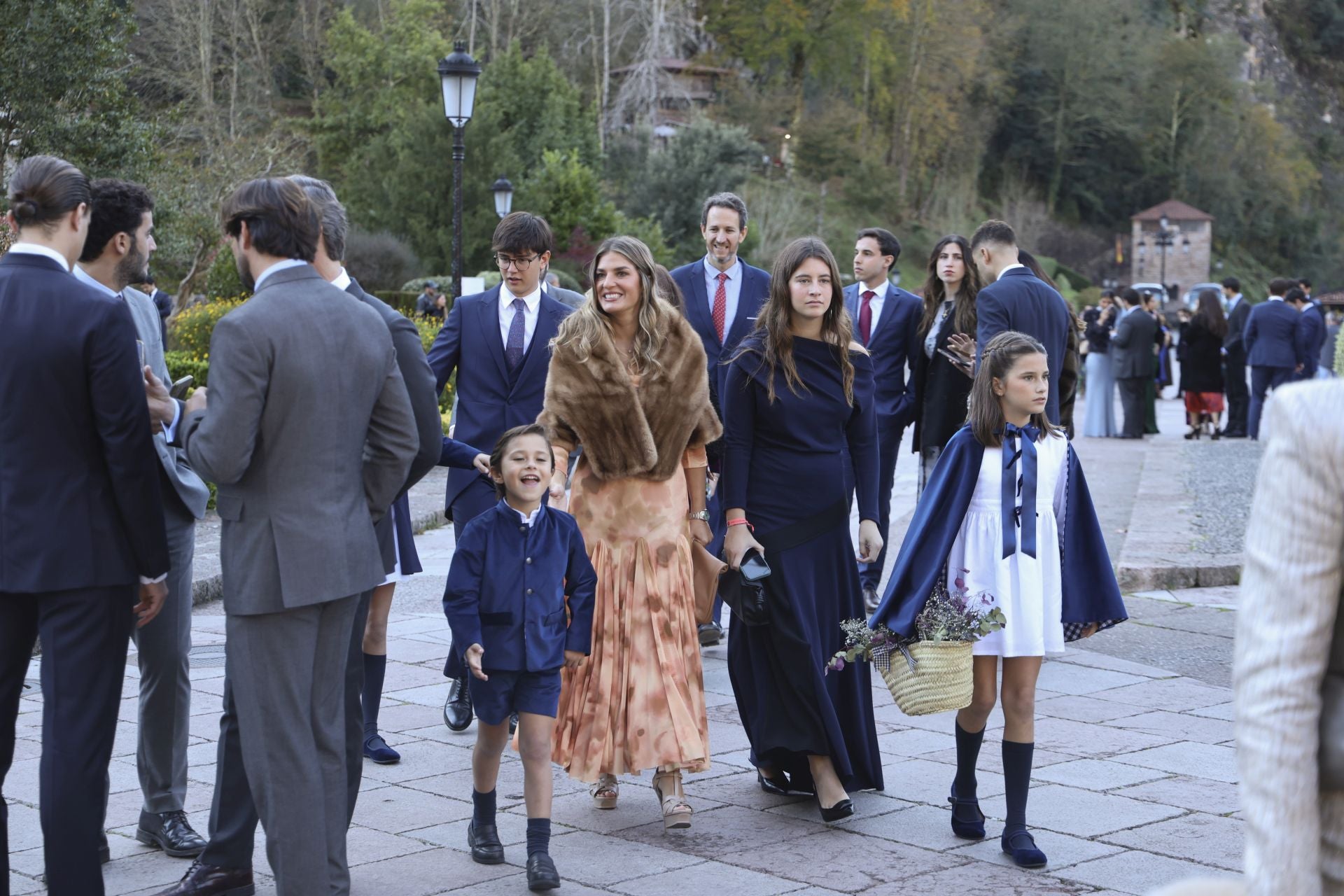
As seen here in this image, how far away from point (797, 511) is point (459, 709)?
1.83 m

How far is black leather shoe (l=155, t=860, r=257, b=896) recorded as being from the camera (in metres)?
4.33

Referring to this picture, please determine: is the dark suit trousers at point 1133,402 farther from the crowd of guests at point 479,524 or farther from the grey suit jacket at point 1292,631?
the grey suit jacket at point 1292,631

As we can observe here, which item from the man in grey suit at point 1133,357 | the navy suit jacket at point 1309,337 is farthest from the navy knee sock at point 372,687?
the man in grey suit at point 1133,357

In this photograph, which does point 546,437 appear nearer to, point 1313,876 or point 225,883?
point 225,883

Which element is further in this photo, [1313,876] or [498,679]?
[498,679]

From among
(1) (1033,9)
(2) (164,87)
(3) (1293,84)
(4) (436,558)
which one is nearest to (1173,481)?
(4) (436,558)

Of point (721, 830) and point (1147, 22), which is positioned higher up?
point (1147, 22)

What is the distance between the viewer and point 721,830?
17.0 feet

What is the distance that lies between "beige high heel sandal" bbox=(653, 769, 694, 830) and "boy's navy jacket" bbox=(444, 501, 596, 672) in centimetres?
74

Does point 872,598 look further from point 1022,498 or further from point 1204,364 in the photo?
point 1204,364

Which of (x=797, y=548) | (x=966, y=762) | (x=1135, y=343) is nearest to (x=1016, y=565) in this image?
(x=966, y=762)

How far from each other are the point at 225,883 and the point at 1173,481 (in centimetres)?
1198

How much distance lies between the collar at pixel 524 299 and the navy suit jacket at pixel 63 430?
8.99 ft

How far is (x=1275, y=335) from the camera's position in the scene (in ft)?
61.3
